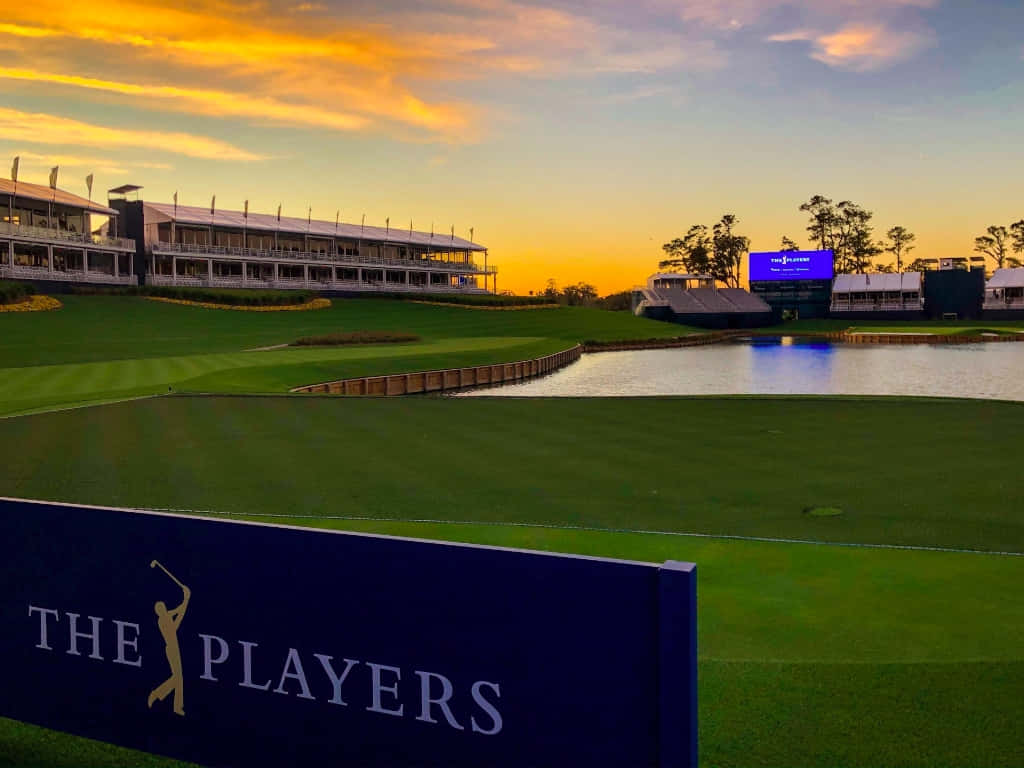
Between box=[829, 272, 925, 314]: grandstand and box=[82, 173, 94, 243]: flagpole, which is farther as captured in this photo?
box=[829, 272, 925, 314]: grandstand

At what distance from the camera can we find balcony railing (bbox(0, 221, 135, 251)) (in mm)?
74062

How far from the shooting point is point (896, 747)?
14.4 ft

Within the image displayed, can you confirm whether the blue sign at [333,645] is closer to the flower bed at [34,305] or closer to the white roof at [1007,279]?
the flower bed at [34,305]

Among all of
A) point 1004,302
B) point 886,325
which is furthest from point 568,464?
point 1004,302

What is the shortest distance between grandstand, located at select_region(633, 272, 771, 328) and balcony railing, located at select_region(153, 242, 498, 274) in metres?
25.1

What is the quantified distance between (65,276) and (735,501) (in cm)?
7971

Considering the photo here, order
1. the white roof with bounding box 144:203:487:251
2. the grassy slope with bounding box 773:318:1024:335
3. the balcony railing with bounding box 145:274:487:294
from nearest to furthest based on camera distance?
the balcony railing with bounding box 145:274:487:294, the white roof with bounding box 144:203:487:251, the grassy slope with bounding box 773:318:1024:335

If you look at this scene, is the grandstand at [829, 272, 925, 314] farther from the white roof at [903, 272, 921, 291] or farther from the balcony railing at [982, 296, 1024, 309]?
the balcony railing at [982, 296, 1024, 309]

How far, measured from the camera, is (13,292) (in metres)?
63.7

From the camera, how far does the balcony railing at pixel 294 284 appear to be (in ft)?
300

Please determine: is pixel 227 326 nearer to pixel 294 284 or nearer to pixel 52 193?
pixel 52 193

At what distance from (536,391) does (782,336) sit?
215 feet

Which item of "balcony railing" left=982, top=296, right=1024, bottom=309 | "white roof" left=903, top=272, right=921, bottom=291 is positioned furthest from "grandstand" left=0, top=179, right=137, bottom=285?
"balcony railing" left=982, top=296, right=1024, bottom=309

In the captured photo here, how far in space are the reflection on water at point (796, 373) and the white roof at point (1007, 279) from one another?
165ft
